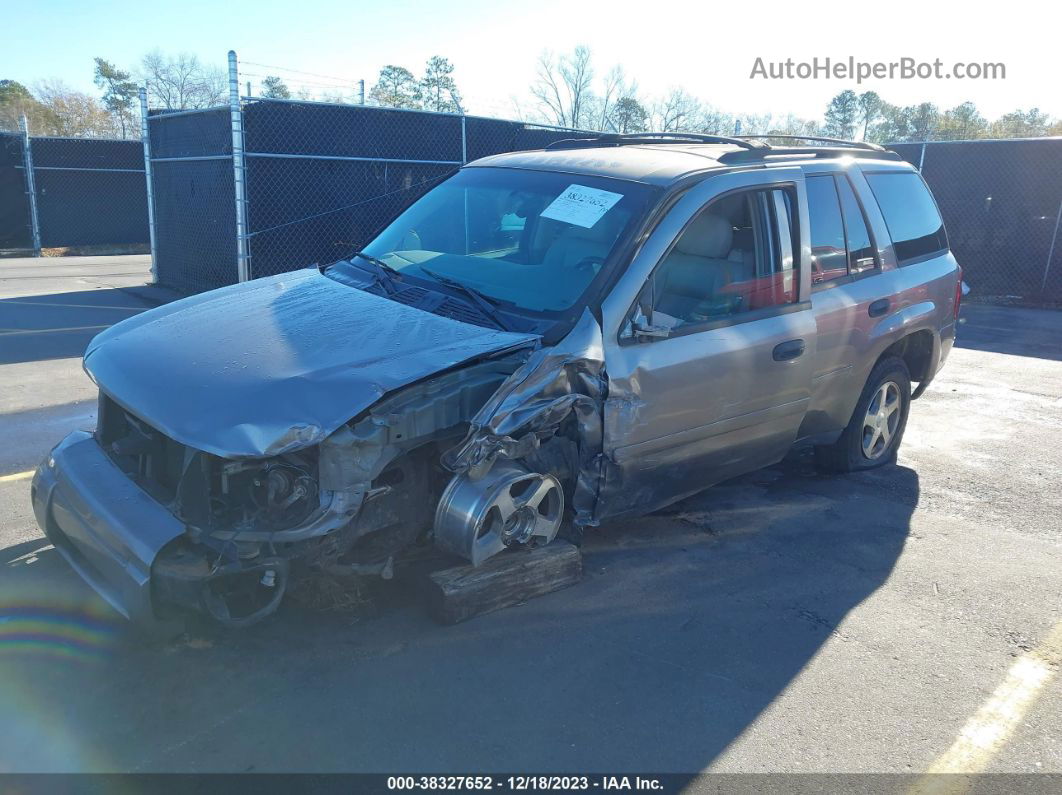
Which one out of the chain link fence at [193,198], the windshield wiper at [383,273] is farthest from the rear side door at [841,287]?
the chain link fence at [193,198]

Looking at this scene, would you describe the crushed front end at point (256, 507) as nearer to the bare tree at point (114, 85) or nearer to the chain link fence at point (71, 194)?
the chain link fence at point (71, 194)

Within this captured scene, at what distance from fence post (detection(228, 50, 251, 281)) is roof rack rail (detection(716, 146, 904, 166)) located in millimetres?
7135

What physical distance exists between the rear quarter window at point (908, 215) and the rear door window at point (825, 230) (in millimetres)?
569

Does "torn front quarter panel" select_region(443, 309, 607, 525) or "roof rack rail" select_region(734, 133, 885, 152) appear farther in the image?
"roof rack rail" select_region(734, 133, 885, 152)

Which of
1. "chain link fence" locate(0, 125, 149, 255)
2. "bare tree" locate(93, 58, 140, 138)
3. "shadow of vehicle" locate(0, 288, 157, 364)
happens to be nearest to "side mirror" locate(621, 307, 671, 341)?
"shadow of vehicle" locate(0, 288, 157, 364)

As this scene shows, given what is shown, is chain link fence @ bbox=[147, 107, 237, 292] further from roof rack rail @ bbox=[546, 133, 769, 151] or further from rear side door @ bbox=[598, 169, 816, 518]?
rear side door @ bbox=[598, 169, 816, 518]

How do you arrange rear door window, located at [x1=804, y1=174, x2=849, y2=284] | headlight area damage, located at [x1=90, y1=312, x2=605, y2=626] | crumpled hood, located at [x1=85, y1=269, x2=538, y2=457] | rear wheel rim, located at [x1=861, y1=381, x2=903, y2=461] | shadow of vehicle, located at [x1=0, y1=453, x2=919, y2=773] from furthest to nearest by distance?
rear wheel rim, located at [x1=861, y1=381, x2=903, y2=461] < rear door window, located at [x1=804, y1=174, x2=849, y2=284] < headlight area damage, located at [x1=90, y1=312, x2=605, y2=626] < crumpled hood, located at [x1=85, y1=269, x2=538, y2=457] < shadow of vehicle, located at [x1=0, y1=453, x2=919, y2=773]

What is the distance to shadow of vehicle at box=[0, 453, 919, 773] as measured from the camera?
2861 mm

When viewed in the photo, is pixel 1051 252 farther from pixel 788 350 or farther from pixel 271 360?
pixel 271 360

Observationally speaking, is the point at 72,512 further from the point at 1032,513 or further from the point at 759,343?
the point at 1032,513

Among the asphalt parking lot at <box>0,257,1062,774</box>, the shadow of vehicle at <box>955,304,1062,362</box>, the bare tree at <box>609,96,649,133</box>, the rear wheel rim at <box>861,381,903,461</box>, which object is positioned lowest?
the asphalt parking lot at <box>0,257,1062,774</box>

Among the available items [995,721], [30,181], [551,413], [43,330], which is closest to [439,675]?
[551,413]

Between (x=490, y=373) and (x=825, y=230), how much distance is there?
243cm

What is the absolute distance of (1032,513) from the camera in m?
5.21
